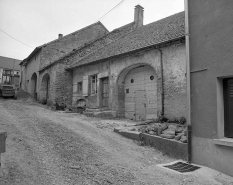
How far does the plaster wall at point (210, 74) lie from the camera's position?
4.05m

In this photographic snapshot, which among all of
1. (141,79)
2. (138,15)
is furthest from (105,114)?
(138,15)

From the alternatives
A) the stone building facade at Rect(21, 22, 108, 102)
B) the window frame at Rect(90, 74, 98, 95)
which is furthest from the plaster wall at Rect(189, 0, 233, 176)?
the stone building facade at Rect(21, 22, 108, 102)

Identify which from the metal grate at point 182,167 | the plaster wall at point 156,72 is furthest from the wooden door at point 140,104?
the metal grate at point 182,167

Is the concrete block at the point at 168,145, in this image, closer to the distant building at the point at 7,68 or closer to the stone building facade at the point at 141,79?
the stone building facade at the point at 141,79

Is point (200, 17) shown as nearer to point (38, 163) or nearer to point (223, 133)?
point (223, 133)

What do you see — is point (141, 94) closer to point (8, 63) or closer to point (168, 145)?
point (168, 145)

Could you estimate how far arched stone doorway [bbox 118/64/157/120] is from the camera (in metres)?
9.31

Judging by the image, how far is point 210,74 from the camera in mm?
4289

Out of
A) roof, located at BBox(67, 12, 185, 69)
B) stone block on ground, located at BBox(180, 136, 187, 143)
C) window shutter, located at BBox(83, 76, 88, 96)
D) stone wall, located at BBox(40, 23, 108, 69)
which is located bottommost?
stone block on ground, located at BBox(180, 136, 187, 143)

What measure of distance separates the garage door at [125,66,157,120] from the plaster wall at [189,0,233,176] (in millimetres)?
4553

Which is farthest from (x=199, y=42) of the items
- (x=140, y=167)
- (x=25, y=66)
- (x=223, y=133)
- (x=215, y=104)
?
(x=25, y=66)

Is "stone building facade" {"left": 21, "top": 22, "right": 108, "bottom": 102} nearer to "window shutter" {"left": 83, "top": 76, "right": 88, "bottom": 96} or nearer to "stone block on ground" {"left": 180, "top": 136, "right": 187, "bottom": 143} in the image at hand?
"window shutter" {"left": 83, "top": 76, "right": 88, "bottom": 96}

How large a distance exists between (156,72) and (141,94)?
1627mm

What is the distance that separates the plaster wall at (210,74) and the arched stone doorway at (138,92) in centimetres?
455
